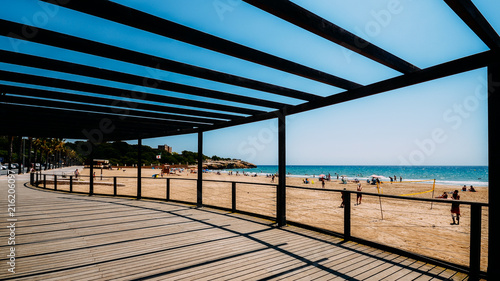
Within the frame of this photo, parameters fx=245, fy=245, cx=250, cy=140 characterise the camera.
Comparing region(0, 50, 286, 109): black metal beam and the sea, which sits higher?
region(0, 50, 286, 109): black metal beam

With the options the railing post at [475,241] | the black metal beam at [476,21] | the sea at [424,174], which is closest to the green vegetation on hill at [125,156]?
the sea at [424,174]

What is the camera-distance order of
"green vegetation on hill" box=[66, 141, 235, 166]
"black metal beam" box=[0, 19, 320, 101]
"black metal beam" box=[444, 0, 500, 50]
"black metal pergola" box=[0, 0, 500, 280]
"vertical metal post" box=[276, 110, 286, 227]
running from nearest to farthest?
1. "black metal beam" box=[444, 0, 500, 50]
2. "black metal pergola" box=[0, 0, 500, 280]
3. "black metal beam" box=[0, 19, 320, 101]
4. "vertical metal post" box=[276, 110, 286, 227]
5. "green vegetation on hill" box=[66, 141, 235, 166]

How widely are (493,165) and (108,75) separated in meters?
4.86

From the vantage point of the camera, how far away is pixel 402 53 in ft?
10.0

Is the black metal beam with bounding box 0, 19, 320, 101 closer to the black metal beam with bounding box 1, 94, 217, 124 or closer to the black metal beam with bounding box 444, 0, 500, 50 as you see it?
the black metal beam with bounding box 444, 0, 500, 50

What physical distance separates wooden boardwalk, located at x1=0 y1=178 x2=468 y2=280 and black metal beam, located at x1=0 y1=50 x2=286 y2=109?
2.60 m

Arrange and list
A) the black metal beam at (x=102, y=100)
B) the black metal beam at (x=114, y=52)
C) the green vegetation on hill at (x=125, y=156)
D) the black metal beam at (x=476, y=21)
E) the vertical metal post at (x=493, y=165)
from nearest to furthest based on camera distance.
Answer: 1. the black metal beam at (x=476, y=21)
2. the black metal beam at (x=114, y=52)
3. the vertical metal post at (x=493, y=165)
4. the black metal beam at (x=102, y=100)
5. the green vegetation on hill at (x=125, y=156)

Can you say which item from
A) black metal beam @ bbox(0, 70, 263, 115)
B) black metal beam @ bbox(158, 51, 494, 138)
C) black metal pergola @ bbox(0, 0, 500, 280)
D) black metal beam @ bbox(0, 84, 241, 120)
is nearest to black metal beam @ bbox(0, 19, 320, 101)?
black metal pergola @ bbox(0, 0, 500, 280)

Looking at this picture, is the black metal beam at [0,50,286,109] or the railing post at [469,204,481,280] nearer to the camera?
the black metal beam at [0,50,286,109]

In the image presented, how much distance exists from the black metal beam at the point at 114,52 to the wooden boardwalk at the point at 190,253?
103 inches

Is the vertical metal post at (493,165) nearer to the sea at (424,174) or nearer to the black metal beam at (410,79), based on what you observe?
the black metal beam at (410,79)

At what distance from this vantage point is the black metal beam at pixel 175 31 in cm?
202

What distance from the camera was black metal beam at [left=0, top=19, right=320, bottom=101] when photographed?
231cm

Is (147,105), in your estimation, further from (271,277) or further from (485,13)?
(485,13)
